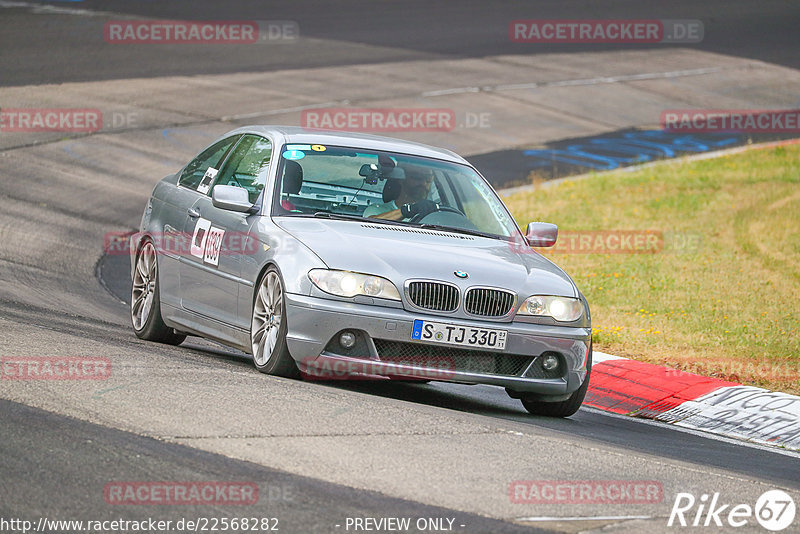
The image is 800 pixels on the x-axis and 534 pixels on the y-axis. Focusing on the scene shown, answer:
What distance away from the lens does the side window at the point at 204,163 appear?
9.82 m

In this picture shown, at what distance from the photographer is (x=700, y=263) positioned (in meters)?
15.9

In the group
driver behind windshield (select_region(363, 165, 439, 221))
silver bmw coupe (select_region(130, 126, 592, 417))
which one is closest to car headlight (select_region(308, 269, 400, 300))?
silver bmw coupe (select_region(130, 126, 592, 417))

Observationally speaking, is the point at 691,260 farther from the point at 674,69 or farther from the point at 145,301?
the point at 674,69

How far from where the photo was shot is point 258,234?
8.41 meters

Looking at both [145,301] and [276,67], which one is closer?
[145,301]

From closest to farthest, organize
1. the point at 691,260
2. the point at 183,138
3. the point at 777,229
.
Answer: the point at 691,260 < the point at 777,229 < the point at 183,138

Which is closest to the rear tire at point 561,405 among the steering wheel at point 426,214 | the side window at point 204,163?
the steering wheel at point 426,214

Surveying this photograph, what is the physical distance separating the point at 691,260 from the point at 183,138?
9474mm

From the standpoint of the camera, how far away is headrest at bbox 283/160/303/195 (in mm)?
8797

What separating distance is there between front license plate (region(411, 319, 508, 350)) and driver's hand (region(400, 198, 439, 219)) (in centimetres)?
132

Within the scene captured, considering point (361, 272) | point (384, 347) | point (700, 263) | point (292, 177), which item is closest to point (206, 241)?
point (292, 177)

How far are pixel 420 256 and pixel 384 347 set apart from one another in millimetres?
619

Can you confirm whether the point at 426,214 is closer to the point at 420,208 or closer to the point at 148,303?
the point at 420,208

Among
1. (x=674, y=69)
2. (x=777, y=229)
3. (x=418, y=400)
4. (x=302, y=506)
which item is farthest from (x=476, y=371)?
(x=674, y=69)
